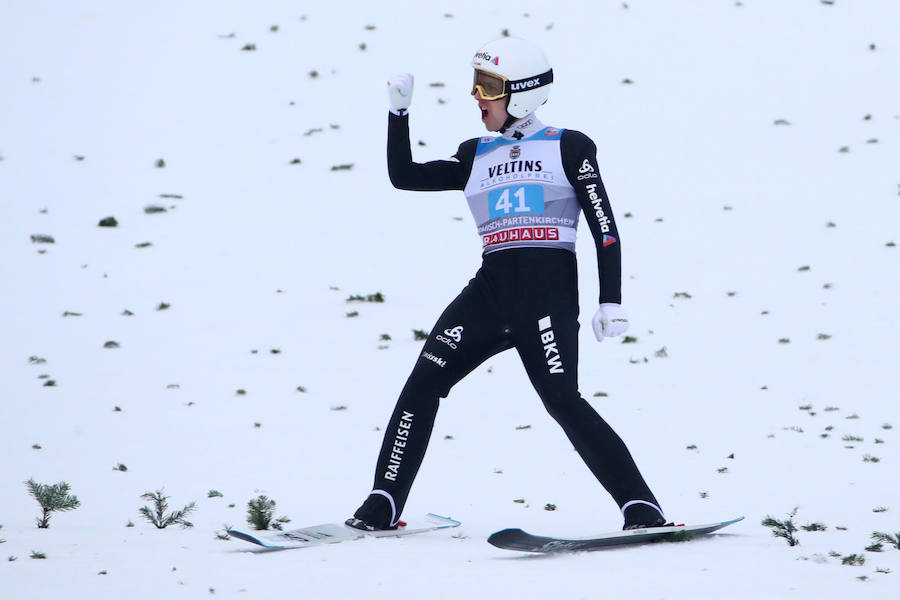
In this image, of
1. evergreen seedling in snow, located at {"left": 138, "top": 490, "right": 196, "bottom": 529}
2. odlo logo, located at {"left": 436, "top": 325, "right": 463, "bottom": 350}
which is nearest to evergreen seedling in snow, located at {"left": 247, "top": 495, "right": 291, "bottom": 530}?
evergreen seedling in snow, located at {"left": 138, "top": 490, "right": 196, "bottom": 529}

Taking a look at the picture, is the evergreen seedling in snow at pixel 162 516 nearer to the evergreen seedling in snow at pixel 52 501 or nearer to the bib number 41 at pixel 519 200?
the evergreen seedling in snow at pixel 52 501

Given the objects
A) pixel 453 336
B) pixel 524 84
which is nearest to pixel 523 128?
pixel 524 84

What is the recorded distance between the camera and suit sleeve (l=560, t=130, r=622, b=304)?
593 cm

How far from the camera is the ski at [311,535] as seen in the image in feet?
18.0

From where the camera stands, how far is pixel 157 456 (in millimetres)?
8492

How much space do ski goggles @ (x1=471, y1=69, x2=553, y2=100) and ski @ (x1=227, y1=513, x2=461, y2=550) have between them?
2310mm

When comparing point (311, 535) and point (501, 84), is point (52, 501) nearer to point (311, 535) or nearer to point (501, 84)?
point (311, 535)

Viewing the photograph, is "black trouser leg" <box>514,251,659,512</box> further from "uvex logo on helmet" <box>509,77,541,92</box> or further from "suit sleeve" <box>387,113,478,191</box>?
"uvex logo on helmet" <box>509,77,541,92</box>

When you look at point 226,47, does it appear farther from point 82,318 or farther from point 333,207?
point 82,318

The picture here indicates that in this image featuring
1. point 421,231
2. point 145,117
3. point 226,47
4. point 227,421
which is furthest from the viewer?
point 226,47

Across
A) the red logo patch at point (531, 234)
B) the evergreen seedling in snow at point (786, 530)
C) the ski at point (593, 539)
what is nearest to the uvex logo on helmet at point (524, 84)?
the red logo patch at point (531, 234)

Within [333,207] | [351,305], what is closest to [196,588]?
[351,305]

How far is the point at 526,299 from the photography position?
595cm

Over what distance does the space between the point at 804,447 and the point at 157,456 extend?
4593 mm
